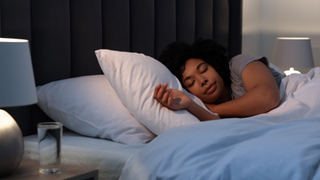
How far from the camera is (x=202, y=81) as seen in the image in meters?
1.48

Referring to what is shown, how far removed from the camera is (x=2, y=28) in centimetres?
112

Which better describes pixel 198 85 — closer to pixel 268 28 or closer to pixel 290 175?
pixel 290 175

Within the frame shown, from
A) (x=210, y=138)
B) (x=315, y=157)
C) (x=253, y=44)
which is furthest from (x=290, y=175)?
(x=253, y=44)

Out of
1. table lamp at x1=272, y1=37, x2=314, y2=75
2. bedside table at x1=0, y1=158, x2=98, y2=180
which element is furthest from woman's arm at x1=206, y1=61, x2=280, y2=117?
table lamp at x1=272, y1=37, x2=314, y2=75

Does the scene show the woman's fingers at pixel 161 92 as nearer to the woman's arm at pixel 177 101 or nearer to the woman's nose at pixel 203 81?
the woman's arm at pixel 177 101

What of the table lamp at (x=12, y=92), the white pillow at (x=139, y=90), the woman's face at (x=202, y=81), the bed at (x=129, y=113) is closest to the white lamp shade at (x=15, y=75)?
the table lamp at (x=12, y=92)

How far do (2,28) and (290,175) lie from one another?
1047 mm

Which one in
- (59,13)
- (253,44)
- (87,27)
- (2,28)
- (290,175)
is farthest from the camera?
(253,44)

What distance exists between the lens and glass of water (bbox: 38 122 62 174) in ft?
2.58

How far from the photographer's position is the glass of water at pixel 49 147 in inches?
31.0

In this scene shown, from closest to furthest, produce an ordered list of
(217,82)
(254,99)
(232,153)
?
(232,153), (254,99), (217,82)

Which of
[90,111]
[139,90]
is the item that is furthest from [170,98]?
[90,111]

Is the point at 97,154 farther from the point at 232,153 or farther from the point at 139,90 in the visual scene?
the point at 232,153

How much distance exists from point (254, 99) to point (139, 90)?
55 cm
